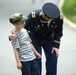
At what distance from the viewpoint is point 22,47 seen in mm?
4602

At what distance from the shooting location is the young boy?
4.51m

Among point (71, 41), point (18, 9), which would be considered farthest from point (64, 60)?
point (18, 9)

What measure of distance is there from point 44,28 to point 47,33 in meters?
0.18

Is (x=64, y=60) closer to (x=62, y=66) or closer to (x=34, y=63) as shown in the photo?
(x=62, y=66)

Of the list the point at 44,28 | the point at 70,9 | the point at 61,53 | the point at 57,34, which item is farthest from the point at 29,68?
the point at 70,9

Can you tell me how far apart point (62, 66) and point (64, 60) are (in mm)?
503

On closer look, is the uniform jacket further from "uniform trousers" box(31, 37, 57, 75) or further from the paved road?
the paved road

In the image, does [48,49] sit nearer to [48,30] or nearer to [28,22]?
[48,30]

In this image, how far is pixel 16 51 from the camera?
15.0 ft

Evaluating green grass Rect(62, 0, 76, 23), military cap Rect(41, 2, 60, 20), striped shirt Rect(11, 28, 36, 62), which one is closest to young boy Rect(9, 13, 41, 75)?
striped shirt Rect(11, 28, 36, 62)

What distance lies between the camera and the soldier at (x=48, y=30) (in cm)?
477

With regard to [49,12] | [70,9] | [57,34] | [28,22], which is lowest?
[70,9]

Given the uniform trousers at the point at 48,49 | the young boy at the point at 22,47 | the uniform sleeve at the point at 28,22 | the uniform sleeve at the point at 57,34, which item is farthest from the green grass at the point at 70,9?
the young boy at the point at 22,47

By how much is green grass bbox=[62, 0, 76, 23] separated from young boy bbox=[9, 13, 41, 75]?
26.9ft
